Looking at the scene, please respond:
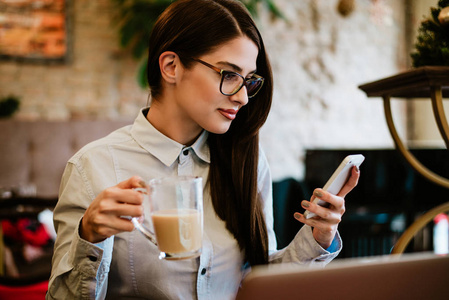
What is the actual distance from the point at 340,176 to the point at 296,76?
→ 3.51 meters

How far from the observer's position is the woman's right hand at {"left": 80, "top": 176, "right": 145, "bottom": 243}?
2.30ft

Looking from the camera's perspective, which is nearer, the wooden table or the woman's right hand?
the woman's right hand

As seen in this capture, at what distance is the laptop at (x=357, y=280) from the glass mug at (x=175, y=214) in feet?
0.90

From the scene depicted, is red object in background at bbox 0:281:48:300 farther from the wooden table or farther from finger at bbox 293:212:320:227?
the wooden table

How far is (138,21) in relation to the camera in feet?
10.6

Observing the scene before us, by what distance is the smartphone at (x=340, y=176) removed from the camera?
2.71ft

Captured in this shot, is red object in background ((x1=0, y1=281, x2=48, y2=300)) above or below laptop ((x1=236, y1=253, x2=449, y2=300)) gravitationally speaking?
below

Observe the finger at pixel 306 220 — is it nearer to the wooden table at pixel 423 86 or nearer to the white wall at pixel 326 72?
the wooden table at pixel 423 86

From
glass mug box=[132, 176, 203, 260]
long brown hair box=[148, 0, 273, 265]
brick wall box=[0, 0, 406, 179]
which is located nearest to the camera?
glass mug box=[132, 176, 203, 260]

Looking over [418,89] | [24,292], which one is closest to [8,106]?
[24,292]

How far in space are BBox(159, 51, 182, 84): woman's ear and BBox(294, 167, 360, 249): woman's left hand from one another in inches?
20.3

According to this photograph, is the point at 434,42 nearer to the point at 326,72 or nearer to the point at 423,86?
the point at 423,86

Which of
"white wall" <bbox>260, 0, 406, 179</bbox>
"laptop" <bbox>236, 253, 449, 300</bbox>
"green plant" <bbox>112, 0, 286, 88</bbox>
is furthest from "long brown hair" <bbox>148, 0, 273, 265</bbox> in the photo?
"white wall" <bbox>260, 0, 406, 179</bbox>

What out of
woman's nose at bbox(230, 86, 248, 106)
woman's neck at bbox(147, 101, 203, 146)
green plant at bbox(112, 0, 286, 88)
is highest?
green plant at bbox(112, 0, 286, 88)
